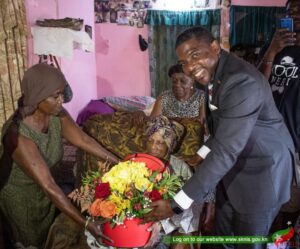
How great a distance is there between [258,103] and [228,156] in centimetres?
28

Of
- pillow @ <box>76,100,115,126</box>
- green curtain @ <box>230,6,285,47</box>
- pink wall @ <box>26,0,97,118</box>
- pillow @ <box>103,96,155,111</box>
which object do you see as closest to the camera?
pink wall @ <box>26,0,97,118</box>

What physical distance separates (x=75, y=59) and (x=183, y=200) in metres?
3.84

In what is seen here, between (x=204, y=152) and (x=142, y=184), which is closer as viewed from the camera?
(x=142, y=184)

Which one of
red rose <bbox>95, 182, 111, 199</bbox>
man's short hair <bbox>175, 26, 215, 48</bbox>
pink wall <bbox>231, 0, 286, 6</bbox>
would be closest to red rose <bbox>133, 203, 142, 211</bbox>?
red rose <bbox>95, 182, 111, 199</bbox>

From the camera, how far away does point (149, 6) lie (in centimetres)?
643

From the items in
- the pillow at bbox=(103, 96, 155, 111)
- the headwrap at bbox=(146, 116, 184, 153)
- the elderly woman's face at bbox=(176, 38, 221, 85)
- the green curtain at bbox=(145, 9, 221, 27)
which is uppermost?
the green curtain at bbox=(145, 9, 221, 27)

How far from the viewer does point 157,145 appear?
227 centimetres

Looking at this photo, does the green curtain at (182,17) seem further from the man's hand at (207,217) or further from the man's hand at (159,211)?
the man's hand at (159,211)

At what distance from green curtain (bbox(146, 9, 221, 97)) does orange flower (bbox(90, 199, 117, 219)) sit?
530 cm

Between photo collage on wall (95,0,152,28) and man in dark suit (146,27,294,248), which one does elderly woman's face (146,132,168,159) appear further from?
photo collage on wall (95,0,152,28)

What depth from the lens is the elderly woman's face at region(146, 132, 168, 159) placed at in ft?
7.43

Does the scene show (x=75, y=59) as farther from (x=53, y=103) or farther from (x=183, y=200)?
(x=183, y=200)

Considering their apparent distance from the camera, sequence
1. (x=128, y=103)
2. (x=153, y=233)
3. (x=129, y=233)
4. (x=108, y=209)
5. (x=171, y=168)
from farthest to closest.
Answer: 1. (x=128, y=103)
2. (x=171, y=168)
3. (x=153, y=233)
4. (x=129, y=233)
5. (x=108, y=209)

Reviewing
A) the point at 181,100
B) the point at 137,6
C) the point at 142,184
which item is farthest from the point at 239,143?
the point at 137,6
